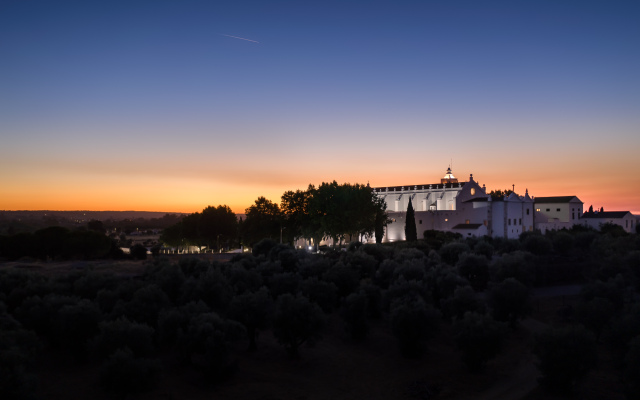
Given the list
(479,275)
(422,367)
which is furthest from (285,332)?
(479,275)

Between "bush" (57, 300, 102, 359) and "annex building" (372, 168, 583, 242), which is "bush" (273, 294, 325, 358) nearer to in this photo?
"bush" (57, 300, 102, 359)

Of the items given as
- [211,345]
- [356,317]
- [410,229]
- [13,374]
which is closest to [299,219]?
[410,229]

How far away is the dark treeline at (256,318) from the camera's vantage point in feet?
62.9

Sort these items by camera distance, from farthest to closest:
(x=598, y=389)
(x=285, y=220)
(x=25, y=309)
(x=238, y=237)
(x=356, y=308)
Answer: (x=238, y=237)
(x=285, y=220)
(x=356, y=308)
(x=25, y=309)
(x=598, y=389)

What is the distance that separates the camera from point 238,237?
3162 inches

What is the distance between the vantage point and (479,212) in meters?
79.3

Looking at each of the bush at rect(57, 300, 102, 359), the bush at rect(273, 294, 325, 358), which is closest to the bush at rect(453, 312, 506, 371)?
the bush at rect(273, 294, 325, 358)

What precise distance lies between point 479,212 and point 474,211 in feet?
2.76

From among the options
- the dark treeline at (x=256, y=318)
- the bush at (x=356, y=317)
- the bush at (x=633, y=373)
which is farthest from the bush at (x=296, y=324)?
the bush at (x=633, y=373)

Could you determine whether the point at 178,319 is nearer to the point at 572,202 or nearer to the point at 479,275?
the point at 479,275

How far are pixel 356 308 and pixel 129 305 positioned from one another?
41.7 feet

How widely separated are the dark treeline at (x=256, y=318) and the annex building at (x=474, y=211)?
4118 cm

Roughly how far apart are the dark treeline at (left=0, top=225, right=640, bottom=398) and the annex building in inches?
1621

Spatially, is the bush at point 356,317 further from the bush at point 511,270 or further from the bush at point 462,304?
the bush at point 511,270
